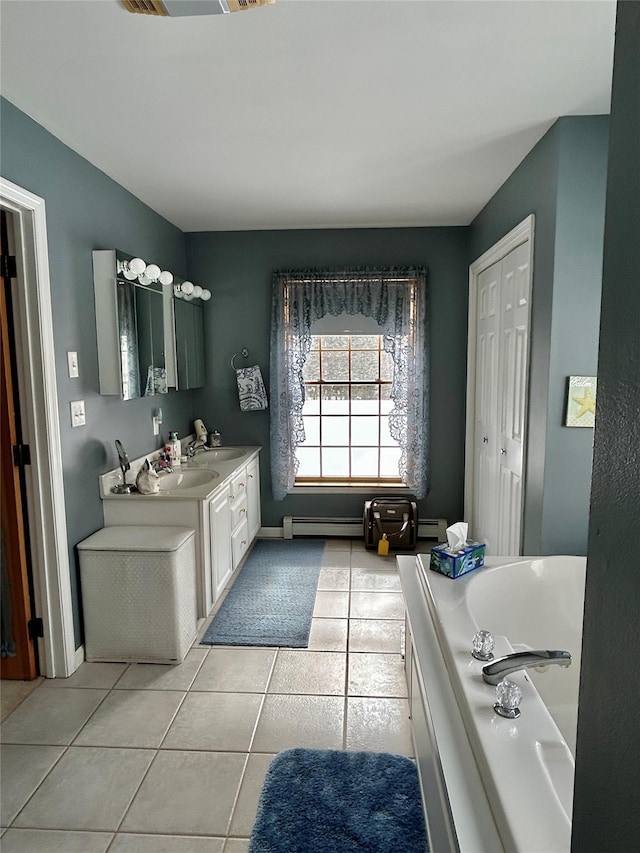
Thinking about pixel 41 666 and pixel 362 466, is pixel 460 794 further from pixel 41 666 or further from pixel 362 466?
pixel 362 466

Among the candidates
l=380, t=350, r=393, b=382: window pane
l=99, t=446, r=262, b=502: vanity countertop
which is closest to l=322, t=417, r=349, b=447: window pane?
l=380, t=350, r=393, b=382: window pane

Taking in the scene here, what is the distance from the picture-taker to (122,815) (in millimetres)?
1871

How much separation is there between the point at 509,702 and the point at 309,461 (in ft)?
11.3

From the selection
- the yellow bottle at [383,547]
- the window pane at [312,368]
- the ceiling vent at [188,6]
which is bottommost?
the yellow bottle at [383,547]

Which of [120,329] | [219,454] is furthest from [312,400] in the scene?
[120,329]

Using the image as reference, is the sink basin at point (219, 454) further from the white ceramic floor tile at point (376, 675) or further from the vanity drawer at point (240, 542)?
the white ceramic floor tile at point (376, 675)

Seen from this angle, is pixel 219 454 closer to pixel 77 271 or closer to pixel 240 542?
pixel 240 542

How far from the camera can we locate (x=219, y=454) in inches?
172

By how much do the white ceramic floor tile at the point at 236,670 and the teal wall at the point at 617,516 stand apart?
7.37 feet

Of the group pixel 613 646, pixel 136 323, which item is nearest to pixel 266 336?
pixel 136 323

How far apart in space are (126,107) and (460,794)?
2.64 metres

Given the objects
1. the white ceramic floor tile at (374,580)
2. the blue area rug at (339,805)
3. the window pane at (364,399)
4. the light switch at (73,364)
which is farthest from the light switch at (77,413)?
the window pane at (364,399)

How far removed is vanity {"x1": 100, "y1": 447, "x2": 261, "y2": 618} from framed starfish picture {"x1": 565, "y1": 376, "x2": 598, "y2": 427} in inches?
75.6

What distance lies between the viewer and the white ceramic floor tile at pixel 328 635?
2.97m
